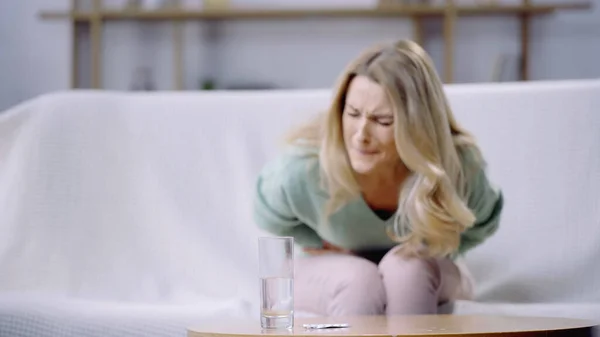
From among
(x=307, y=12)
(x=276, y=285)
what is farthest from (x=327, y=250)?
(x=307, y=12)

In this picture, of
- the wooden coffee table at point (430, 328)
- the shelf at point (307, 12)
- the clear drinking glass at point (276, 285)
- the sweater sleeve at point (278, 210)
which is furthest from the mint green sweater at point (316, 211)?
the shelf at point (307, 12)

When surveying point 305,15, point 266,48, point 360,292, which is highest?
point 305,15

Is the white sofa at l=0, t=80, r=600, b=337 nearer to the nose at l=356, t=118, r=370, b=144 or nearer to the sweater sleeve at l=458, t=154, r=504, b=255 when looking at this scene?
the sweater sleeve at l=458, t=154, r=504, b=255

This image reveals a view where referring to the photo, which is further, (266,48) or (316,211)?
(266,48)

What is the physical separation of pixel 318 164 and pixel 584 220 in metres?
0.51

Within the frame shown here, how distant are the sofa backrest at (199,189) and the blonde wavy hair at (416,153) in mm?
277

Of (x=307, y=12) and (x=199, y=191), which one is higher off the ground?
(x=307, y=12)

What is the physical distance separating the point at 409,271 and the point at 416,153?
0.18m

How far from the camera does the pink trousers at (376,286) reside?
1.54 metres

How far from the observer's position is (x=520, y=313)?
5.45ft

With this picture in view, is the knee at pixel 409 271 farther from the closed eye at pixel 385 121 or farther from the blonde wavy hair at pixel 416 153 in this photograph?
the closed eye at pixel 385 121

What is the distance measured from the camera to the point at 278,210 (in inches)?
68.8

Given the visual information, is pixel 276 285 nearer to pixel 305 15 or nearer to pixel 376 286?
pixel 376 286

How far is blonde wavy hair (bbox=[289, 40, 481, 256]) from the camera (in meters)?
1.62
